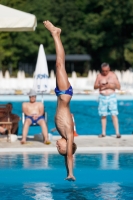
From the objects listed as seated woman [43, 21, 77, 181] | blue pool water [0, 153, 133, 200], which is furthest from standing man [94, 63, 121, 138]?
seated woman [43, 21, 77, 181]

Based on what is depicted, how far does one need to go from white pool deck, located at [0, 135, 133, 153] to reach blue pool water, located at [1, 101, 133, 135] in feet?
9.65

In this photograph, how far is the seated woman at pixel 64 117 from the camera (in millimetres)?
Answer: 6145

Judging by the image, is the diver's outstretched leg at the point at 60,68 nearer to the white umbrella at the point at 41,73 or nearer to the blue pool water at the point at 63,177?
the blue pool water at the point at 63,177

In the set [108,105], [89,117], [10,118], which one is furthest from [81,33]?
[10,118]

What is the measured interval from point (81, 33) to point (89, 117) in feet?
113

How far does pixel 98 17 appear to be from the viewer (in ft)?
169

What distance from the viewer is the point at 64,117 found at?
635 cm

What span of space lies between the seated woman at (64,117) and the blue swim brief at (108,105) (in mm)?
5227

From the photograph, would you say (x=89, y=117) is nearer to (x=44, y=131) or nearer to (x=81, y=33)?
(x=44, y=131)

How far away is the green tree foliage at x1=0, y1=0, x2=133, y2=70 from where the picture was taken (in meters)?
49.2

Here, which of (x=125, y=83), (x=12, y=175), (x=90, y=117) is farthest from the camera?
(x=125, y=83)

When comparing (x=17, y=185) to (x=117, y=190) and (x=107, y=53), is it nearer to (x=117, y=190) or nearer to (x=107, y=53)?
(x=117, y=190)

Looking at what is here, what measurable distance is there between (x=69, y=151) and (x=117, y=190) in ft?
5.31

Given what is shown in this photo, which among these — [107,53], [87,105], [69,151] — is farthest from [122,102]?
[107,53]
